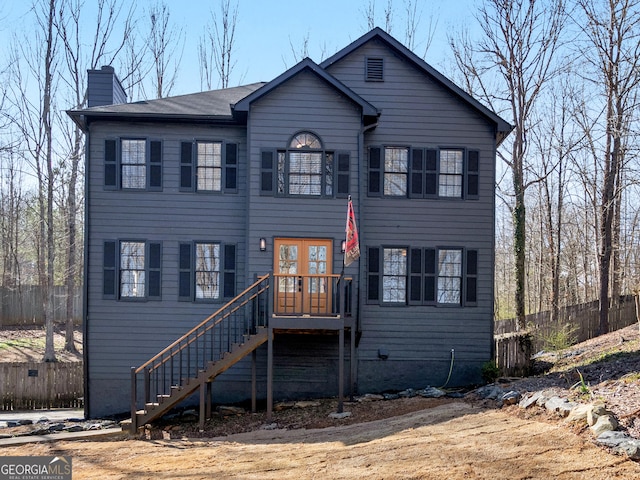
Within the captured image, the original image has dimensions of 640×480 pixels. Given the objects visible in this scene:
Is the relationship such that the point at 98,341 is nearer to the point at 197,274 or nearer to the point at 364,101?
the point at 197,274

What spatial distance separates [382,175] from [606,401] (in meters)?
7.41

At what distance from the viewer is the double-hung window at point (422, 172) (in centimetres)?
1467

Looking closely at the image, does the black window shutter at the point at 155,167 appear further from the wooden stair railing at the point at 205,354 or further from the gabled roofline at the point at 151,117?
the wooden stair railing at the point at 205,354

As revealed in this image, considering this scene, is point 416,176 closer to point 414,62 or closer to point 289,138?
point 414,62

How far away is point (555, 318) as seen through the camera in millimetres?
22719

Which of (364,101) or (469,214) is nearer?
(364,101)

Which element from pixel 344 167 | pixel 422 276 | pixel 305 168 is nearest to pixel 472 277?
pixel 422 276

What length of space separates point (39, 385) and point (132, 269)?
5.08m

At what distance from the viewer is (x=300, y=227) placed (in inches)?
549

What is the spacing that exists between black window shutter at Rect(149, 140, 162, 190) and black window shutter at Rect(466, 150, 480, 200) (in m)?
7.66

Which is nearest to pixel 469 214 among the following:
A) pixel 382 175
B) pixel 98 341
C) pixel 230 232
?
pixel 382 175

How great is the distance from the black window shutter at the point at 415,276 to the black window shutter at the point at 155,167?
255 inches

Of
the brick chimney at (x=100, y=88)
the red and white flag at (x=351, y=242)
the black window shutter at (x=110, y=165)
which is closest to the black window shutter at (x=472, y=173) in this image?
the red and white flag at (x=351, y=242)

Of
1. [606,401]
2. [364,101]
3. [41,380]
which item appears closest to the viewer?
[606,401]
